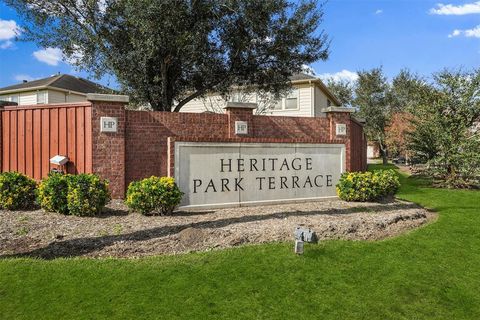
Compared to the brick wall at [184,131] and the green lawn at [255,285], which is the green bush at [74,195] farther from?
the green lawn at [255,285]

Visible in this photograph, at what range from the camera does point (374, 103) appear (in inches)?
1542

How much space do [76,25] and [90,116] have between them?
5112 mm

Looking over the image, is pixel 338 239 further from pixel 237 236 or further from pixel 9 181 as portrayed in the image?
pixel 9 181

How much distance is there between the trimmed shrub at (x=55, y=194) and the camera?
7344mm

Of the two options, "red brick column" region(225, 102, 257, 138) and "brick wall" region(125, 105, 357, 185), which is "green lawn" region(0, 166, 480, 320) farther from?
"red brick column" region(225, 102, 257, 138)

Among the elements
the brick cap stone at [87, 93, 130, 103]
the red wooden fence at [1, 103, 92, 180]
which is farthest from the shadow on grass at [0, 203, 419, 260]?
the brick cap stone at [87, 93, 130, 103]

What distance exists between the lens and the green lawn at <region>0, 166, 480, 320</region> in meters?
4.02

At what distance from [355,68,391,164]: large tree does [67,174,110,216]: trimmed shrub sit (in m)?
34.9

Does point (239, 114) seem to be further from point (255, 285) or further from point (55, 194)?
point (255, 285)

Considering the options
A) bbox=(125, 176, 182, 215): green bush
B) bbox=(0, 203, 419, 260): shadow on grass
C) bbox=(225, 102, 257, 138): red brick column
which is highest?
bbox=(225, 102, 257, 138): red brick column

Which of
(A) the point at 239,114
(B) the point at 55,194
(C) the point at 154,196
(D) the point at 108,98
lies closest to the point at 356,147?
(A) the point at 239,114

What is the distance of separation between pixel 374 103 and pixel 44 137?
35.0 meters

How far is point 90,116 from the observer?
909cm

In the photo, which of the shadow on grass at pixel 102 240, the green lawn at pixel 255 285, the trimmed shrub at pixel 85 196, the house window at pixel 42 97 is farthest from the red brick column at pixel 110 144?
the house window at pixel 42 97
